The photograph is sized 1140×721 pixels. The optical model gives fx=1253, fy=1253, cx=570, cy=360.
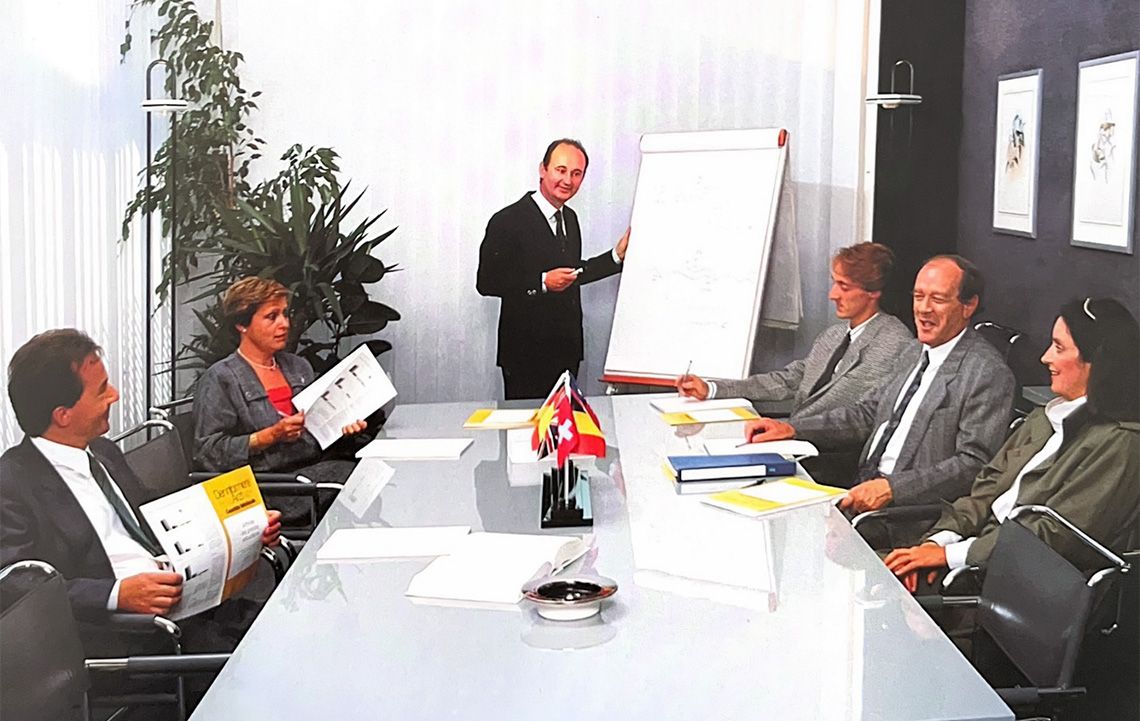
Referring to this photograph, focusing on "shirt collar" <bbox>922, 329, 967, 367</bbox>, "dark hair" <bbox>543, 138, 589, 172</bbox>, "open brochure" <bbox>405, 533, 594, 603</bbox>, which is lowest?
"open brochure" <bbox>405, 533, 594, 603</bbox>

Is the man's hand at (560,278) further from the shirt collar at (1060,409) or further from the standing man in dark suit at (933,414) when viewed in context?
the shirt collar at (1060,409)

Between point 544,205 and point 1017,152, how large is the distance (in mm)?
2546

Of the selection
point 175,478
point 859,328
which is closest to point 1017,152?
point 859,328

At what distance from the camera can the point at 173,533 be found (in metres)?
2.74

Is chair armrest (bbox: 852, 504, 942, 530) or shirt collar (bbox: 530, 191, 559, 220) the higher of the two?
shirt collar (bbox: 530, 191, 559, 220)

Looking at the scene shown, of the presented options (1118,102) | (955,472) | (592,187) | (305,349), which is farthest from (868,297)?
(305,349)

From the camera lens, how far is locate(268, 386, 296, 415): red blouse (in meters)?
4.27

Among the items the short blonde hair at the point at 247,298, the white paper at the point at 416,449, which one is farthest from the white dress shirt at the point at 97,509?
the short blonde hair at the point at 247,298

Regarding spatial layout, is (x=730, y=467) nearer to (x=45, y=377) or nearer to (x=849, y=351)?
(x=849, y=351)

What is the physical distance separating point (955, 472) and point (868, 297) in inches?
38.8

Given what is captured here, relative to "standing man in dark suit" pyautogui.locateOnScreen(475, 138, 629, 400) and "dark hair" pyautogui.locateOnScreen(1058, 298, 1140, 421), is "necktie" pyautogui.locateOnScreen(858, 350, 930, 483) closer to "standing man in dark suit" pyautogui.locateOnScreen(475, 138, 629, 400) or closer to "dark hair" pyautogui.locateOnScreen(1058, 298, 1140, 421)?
"dark hair" pyautogui.locateOnScreen(1058, 298, 1140, 421)

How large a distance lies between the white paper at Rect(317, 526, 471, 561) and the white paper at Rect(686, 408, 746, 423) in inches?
56.7

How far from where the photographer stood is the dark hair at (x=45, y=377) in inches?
116

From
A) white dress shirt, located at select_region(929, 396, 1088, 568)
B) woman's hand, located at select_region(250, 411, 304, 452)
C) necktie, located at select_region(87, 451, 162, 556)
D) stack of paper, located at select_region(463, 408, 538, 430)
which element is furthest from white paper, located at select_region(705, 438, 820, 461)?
necktie, located at select_region(87, 451, 162, 556)
